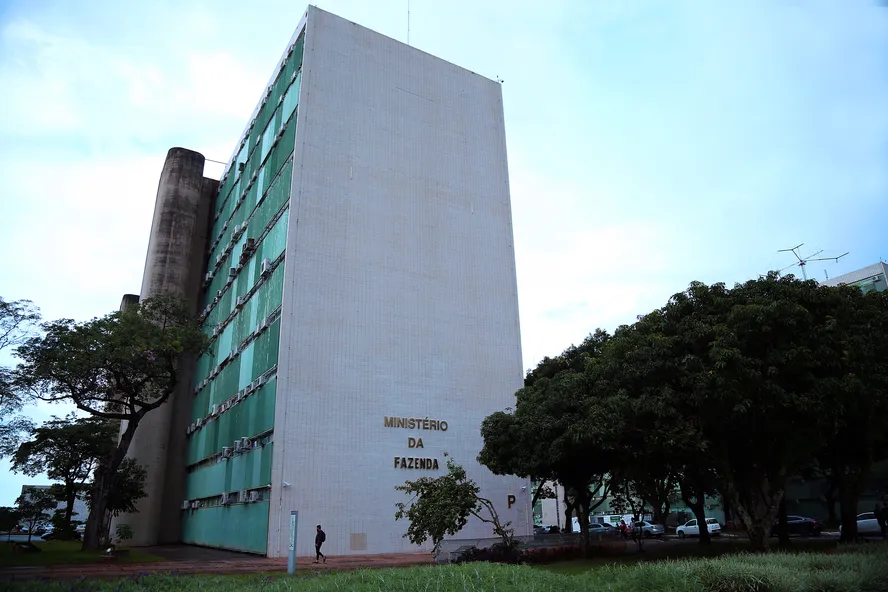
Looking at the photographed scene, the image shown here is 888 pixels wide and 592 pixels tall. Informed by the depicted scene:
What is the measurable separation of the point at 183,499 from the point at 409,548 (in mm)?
21984

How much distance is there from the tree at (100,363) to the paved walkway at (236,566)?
917 centimetres

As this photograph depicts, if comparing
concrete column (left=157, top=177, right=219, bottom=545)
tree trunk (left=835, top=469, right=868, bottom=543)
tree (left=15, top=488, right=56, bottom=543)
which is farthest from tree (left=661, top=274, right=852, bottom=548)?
tree (left=15, top=488, right=56, bottom=543)

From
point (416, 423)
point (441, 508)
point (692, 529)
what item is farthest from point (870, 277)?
point (441, 508)

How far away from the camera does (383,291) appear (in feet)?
102

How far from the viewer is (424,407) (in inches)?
1197

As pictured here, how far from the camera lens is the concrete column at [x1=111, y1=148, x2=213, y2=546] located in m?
41.2

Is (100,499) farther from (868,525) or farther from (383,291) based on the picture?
(868,525)

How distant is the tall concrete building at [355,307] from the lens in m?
27.6

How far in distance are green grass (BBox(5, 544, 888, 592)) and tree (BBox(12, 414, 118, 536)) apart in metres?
37.6

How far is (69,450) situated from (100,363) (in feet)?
61.1

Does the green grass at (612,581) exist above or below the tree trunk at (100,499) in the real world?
below

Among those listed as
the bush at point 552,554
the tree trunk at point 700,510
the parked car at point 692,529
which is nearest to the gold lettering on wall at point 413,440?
the bush at point 552,554

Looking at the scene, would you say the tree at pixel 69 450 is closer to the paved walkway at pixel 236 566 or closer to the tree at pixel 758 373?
the paved walkway at pixel 236 566

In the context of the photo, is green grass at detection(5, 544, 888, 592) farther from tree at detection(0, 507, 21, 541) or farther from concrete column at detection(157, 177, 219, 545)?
tree at detection(0, 507, 21, 541)
